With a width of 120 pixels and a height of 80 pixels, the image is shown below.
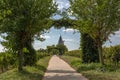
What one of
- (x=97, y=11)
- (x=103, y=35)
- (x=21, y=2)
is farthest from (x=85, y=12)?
(x=21, y=2)

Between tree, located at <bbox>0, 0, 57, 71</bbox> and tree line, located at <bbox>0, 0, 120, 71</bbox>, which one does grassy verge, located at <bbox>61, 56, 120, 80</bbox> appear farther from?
tree, located at <bbox>0, 0, 57, 71</bbox>

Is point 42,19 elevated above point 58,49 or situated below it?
below

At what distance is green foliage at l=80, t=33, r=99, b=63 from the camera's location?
29547mm

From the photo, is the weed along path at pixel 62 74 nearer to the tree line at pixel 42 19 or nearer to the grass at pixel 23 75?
the grass at pixel 23 75

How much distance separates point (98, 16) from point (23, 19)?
621 cm

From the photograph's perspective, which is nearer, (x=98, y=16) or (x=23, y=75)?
(x=23, y=75)

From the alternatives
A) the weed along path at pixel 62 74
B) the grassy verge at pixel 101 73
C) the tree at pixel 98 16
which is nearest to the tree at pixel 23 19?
the tree at pixel 98 16

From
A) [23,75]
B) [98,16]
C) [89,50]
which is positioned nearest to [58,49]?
[89,50]

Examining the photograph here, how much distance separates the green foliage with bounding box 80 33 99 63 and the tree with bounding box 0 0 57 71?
955cm

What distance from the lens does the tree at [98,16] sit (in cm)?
2119

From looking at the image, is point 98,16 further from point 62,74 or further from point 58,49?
point 58,49

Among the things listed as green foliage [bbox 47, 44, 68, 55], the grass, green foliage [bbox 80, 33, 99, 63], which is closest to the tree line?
the grass

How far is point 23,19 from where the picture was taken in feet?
61.7

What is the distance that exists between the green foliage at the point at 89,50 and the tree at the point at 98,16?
19.9 ft
